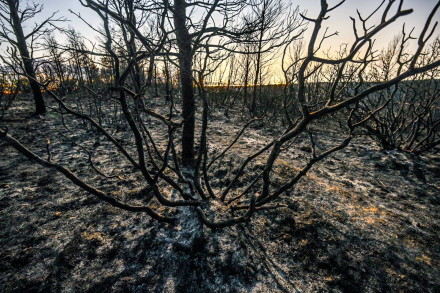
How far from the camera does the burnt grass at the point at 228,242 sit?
1556 millimetres

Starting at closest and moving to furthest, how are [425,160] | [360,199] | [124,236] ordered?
1. [124,236]
2. [360,199]
3. [425,160]

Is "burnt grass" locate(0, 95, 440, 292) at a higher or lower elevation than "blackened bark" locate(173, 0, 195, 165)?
lower

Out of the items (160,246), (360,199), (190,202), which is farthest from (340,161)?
(160,246)

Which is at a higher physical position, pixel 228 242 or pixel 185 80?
pixel 185 80

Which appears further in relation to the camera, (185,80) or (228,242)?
(185,80)

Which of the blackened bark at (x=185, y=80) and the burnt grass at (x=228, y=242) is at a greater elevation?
the blackened bark at (x=185, y=80)

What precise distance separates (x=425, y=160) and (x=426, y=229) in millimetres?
2439

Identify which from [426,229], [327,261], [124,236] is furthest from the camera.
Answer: [426,229]

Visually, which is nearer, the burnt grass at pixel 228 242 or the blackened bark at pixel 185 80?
the burnt grass at pixel 228 242

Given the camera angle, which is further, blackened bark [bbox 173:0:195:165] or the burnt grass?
blackened bark [bbox 173:0:195:165]

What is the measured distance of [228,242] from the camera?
6.22ft

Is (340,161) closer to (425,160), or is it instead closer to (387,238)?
(425,160)

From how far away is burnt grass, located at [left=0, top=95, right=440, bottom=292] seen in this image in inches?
61.2

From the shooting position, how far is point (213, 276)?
62.3 inches
